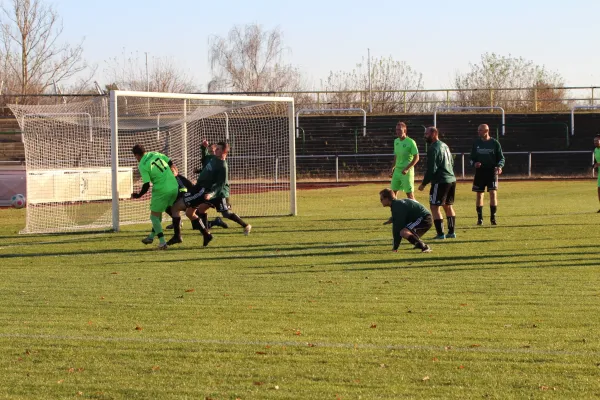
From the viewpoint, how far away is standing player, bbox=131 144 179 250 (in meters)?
15.3

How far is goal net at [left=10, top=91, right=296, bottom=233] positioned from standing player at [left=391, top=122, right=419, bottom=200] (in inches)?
172

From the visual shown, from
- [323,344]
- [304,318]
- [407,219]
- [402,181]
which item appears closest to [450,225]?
[402,181]

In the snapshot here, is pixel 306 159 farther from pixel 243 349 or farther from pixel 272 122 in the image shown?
pixel 243 349

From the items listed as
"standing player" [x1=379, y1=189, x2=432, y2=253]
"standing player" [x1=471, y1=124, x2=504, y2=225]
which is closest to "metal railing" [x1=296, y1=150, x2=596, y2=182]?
"standing player" [x1=471, y1=124, x2=504, y2=225]

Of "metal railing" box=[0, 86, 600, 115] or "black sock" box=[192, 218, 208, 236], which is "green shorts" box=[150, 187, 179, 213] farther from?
"metal railing" box=[0, 86, 600, 115]

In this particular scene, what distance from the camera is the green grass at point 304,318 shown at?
21.7 ft

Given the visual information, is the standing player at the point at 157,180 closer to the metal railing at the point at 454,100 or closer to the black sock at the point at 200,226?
the black sock at the point at 200,226

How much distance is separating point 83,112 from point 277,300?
54.2 feet

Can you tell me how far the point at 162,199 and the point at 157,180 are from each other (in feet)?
1.04

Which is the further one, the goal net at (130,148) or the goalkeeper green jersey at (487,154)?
the goal net at (130,148)

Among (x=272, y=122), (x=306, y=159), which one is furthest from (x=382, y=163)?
(x=272, y=122)

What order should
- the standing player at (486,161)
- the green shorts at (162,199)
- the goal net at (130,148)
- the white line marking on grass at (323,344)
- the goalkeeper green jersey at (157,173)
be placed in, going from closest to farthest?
the white line marking on grass at (323,344)
the goalkeeper green jersey at (157,173)
the green shorts at (162,199)
the standing player at (486,161)
the goal net at (130,148)

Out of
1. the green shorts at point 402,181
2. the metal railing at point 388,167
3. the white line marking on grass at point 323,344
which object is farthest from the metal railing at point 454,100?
the white line marking on grass at point 323,344

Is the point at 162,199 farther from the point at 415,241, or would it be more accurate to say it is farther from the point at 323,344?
the point at 323,344
